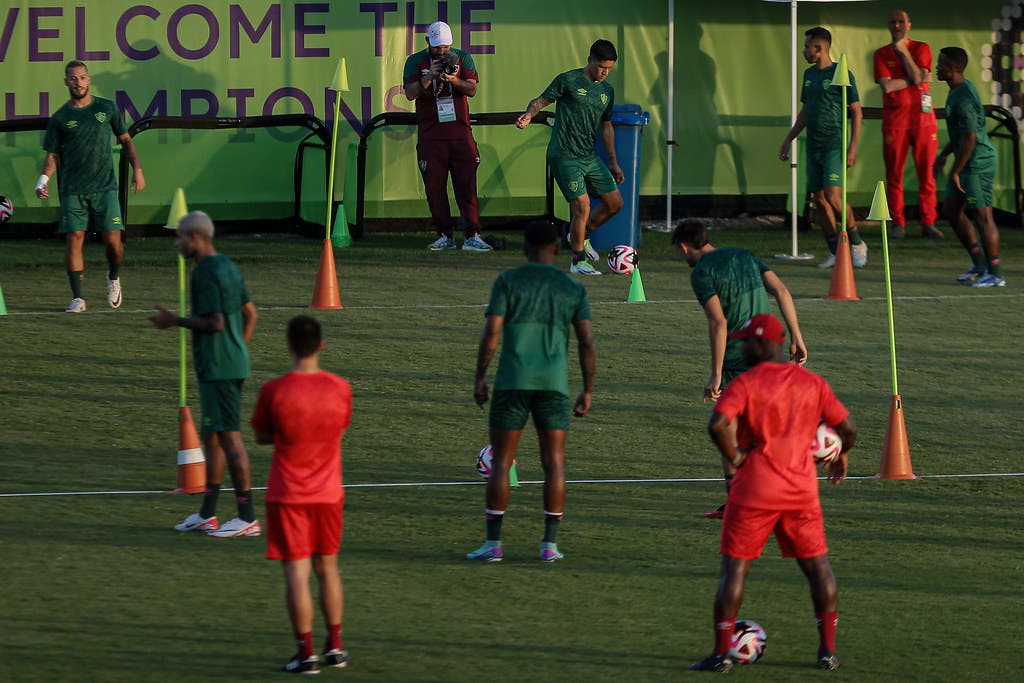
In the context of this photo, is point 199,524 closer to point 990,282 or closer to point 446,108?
point 990,282

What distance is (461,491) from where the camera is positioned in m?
10.6

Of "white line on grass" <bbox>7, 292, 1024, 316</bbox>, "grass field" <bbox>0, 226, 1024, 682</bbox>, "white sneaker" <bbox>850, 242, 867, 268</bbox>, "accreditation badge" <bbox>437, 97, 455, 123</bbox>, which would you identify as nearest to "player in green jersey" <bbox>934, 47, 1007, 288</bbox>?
"white line on grass" <bbox>7, 292, 1024, 316</bbox>

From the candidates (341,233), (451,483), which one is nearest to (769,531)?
(451,483)

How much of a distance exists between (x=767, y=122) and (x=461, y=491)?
45.2 feet

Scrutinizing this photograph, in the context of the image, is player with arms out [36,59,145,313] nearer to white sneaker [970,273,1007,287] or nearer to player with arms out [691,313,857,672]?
white sneaker [970,273,1007,287]

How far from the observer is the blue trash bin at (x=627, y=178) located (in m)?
20.2

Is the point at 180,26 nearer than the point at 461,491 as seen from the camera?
No

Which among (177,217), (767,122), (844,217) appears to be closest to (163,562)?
(177,217)

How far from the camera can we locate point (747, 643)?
736 centimetres

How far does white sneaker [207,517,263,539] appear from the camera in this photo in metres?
9.41

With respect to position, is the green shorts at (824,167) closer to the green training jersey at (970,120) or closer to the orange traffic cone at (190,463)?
the green training jersey at (970,120)

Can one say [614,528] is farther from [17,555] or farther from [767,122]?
[767,122]

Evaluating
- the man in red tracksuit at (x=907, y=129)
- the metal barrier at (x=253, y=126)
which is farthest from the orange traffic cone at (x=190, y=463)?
the man in red tracksuit at (x=907, y=129)

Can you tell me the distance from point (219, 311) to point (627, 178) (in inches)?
459
